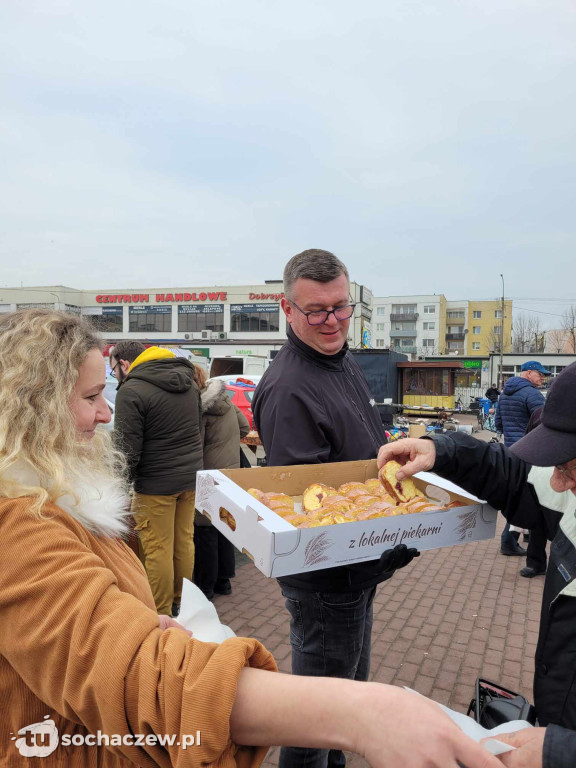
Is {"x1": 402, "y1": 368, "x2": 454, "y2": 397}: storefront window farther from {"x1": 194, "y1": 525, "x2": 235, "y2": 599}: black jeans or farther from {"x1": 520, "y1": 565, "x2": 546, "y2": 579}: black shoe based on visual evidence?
{"x1": 194, "y1": 525, "x2": 235, "y2": 599}: black jeans

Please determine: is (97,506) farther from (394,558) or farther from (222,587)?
(222,587)

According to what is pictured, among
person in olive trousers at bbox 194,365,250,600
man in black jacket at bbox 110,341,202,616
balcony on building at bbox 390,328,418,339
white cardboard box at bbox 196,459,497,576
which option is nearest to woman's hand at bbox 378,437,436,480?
white cardboard box at bbox 196,459,497,576

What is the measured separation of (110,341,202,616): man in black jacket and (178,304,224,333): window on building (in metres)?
45.4

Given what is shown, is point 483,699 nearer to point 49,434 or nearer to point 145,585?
point 145,585

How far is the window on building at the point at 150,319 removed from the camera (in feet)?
167

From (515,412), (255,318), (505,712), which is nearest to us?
(505,712)

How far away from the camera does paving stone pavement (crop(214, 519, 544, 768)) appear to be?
144 inches

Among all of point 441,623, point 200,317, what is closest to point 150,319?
point 200,317

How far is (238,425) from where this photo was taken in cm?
530

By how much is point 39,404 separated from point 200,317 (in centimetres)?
4940

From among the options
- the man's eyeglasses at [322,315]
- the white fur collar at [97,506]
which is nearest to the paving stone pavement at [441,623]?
the white fur collar at [97,506]

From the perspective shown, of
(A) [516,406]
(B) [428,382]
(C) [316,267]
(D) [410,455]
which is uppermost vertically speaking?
(C) [316,267]

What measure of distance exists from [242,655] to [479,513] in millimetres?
1342

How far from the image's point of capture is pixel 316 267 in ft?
8.04
